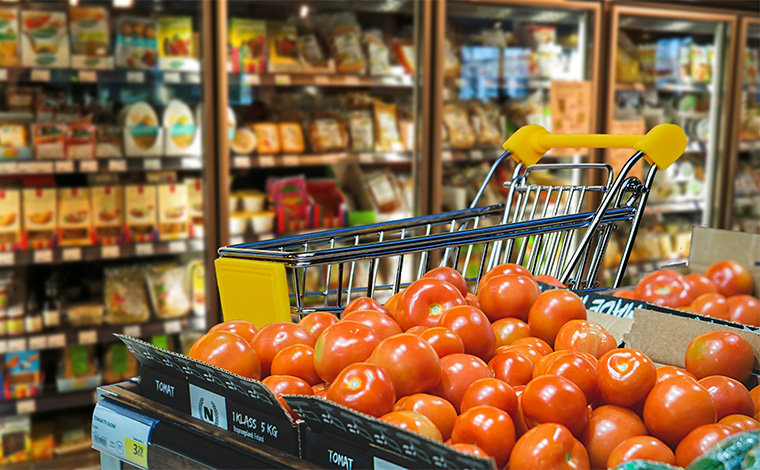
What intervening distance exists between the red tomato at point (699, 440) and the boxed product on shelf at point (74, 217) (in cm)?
254

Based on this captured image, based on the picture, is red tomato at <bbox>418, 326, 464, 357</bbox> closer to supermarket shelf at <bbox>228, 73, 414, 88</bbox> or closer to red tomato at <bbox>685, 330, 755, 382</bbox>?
red tomato at <bbox>685, 330, 755, 382</bbox>

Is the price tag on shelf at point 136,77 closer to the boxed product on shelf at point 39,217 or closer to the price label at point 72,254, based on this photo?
the boxed product on shelf at point 39,217

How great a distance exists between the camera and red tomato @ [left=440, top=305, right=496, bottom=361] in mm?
965

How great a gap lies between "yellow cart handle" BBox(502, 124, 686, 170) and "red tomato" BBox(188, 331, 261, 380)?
36.1 inches

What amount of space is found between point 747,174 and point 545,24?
1829 mm

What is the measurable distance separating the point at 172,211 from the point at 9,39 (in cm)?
87

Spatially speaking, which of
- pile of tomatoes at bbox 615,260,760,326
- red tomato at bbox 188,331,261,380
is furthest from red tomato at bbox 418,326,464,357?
pile of tomatoes at bbox 615,260,760,326

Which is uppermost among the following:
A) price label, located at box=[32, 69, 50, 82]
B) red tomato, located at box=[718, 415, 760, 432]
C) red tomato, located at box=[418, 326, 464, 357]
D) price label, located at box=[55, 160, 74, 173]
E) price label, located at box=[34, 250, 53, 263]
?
price label, located at box=[32, 69, 50, 82]

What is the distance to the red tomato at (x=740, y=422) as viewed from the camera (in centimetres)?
81

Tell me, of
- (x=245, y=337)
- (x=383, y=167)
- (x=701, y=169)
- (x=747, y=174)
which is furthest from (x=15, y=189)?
(x=747, y=174)

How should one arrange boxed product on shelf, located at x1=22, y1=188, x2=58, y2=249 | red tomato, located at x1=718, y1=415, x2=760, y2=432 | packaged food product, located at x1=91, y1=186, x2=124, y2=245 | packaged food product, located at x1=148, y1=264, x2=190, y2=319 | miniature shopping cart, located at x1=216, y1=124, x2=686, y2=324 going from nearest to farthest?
red tomato, located at x1=718, y1=415, x2=760, y2=432, miniature shopping cart, located at x1=216, y1=124, x2=686, y2=324, boxed product on shelf, located at x1=22, y1=188, x2=58, y2=249, packaged food product, located at x1=91, y1=186, x2=124, y2=245, packaged food product, located at x1=148, y1=264, x2=190, y2=319

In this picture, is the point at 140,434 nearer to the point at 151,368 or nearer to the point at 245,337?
the point at 151,368

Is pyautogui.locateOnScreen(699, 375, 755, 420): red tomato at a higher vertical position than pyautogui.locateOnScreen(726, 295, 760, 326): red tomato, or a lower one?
higher

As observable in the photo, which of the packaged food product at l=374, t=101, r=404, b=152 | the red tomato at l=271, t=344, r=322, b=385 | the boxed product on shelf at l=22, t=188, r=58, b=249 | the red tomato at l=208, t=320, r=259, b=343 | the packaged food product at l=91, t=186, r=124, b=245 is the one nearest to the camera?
the red tomato at l=271, t=344, r=322, b=385
